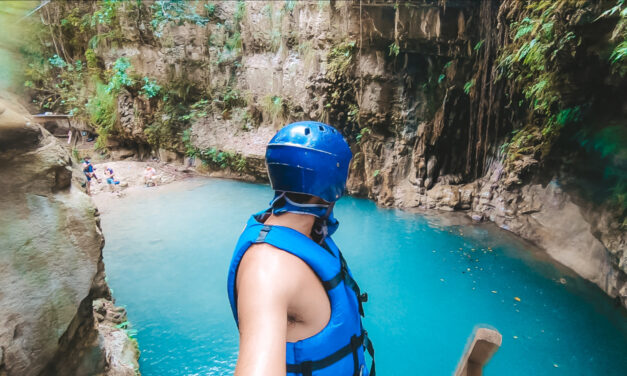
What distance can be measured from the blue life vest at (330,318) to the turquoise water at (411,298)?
9.43 ft

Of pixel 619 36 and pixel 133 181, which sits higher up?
pixel 619 36

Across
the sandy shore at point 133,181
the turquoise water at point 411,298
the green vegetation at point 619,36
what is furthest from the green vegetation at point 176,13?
the green vegetation at point 619,36

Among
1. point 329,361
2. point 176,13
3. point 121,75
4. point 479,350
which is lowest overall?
point 479,350

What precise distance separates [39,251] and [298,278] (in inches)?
76.8

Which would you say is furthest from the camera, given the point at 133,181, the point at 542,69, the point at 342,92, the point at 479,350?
the point at 133,181

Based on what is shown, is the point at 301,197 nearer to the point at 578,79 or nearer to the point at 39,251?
the point at 39,251

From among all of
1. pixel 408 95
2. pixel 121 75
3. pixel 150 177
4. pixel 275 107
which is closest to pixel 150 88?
pixel 121 75

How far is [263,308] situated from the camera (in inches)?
35.4

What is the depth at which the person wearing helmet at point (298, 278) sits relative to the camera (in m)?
0.88

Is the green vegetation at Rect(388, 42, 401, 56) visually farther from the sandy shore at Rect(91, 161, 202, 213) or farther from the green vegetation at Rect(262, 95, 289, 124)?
the sandy shore at Rect(91, 161, 202, 213)

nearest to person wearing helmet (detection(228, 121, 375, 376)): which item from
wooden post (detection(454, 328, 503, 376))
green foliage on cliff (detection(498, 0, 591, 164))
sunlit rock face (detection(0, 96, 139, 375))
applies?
wooden post (detection(454, 328, 503, 376))

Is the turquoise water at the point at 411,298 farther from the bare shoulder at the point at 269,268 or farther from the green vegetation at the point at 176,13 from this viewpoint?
the green vegetation at the point at 176,13

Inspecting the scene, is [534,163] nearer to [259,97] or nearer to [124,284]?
[124,284]

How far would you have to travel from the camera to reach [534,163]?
251 inches
